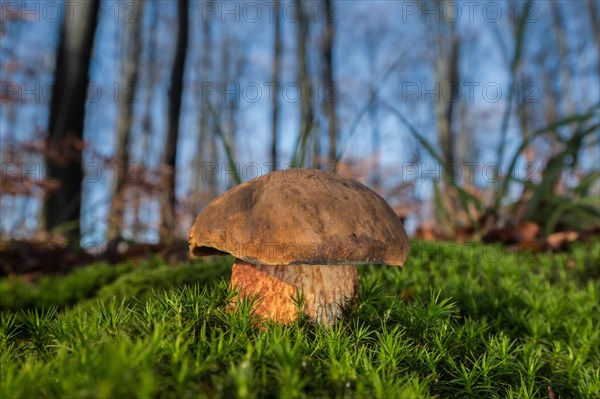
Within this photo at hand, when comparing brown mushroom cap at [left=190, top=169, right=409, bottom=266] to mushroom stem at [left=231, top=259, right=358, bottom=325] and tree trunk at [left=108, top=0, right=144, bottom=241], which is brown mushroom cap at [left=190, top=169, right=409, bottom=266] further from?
tree trunk at [left=108, top=0, right=144, bottom=241]

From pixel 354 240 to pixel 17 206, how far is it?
65.0ft

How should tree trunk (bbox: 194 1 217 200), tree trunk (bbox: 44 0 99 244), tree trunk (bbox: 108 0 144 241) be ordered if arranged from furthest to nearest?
tree trunk (bbox: 194 1 217 200), tree trunk (bbox: 108 0 144 241), tree trunk (bbox: 44 0 99 244)

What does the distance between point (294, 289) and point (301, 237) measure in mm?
275

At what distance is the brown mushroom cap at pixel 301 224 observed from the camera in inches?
55.9

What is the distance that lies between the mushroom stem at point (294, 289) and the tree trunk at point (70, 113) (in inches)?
182

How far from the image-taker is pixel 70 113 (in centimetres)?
576

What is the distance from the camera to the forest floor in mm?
1027

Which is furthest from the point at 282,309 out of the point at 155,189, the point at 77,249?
the point at 155,189

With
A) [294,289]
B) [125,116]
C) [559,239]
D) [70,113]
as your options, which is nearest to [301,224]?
[294,289]

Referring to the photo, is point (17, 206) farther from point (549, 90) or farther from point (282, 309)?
point (549, 90)

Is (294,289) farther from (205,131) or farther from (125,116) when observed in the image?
(205,131)

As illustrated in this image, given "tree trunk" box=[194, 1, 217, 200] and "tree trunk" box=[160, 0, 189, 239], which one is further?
"tree trunk" box=[194, 1, 217, 200]

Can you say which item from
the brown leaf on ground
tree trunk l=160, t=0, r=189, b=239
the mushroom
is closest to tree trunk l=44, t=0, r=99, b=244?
tree trunk l=160, t=0, r=189, b=239

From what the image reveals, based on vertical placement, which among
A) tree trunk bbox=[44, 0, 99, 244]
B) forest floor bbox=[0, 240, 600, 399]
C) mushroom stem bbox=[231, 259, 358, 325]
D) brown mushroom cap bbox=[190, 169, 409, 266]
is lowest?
forest floor bbox=[0, 240, 600, 399]
